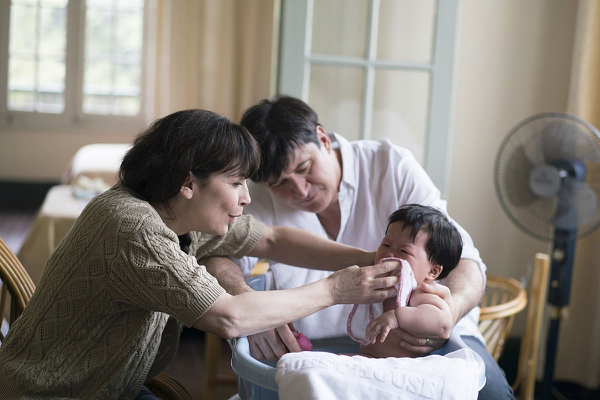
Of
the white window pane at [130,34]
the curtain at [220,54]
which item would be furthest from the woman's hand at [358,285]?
the white window pane at [130,34]

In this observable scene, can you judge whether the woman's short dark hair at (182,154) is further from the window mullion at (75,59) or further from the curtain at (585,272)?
the window mullion at (75,59)

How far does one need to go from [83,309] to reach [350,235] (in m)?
0.93

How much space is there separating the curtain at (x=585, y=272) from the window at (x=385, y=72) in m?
0.69

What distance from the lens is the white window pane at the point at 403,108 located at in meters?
2.63

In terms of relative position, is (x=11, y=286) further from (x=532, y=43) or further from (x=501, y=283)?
(x=532, y=43)

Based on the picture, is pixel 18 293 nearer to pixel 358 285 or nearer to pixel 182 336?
pixel 358 285

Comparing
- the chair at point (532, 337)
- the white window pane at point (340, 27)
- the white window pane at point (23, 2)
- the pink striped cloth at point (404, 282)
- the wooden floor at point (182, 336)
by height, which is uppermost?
the white window pane at point (23, 2)

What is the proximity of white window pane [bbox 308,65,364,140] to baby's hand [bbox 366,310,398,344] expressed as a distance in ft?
4.42

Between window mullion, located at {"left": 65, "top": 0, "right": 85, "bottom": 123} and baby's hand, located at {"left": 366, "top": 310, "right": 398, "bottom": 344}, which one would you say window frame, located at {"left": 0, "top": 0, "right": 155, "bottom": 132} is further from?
baby's hand, located at {"left": 366, "top": 310, "right": 398, "bottom": 344}

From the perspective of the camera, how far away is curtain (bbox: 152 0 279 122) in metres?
5.52

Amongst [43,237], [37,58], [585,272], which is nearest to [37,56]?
[37,58]

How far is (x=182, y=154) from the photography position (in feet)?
4.29

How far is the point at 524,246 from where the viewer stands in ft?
10.4

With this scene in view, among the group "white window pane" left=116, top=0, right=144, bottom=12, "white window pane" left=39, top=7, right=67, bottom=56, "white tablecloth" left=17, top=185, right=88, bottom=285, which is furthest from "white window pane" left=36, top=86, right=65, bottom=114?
"white tablecloth" left=17, top=185, right=88, bottom=285
